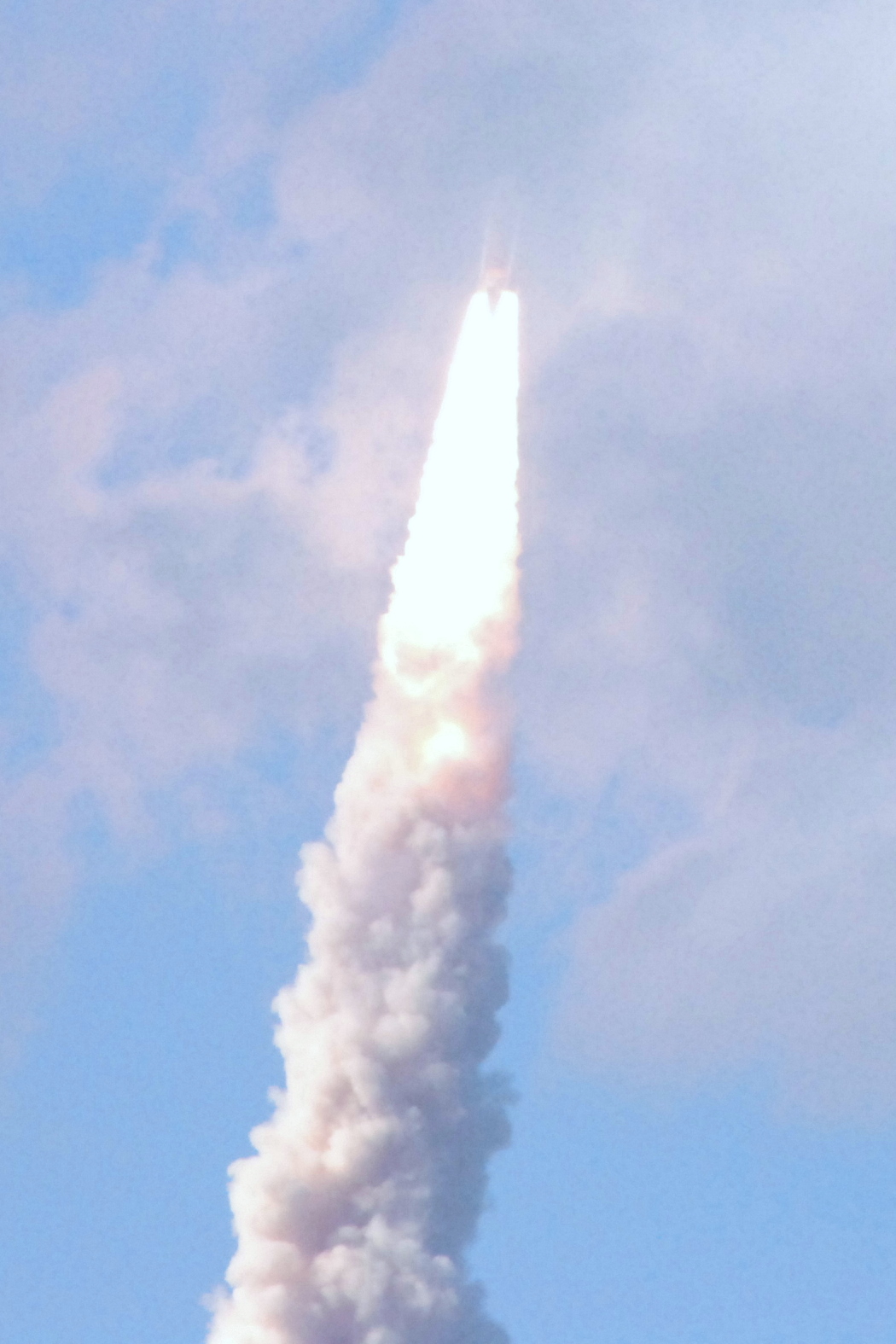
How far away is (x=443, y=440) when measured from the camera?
10788cm

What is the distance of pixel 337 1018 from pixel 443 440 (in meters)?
15.6

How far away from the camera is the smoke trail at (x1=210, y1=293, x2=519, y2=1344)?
104312mm

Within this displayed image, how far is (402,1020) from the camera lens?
343ft

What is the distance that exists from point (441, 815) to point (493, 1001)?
5029 millimetres

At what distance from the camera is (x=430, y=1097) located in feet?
344

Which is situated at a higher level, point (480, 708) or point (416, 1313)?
point (480, 708)

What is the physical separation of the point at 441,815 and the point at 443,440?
10106 mm

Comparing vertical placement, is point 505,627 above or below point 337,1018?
above

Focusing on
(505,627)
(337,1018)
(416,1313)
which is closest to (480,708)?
(505,627)

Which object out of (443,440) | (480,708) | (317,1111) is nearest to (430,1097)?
(317,1111)

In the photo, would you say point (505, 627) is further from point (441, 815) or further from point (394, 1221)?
point (394, 1221)

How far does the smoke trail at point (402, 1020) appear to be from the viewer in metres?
104

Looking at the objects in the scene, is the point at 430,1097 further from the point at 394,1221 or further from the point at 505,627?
the point at 505,627

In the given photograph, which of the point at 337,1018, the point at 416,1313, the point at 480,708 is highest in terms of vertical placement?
the point at 480,708
